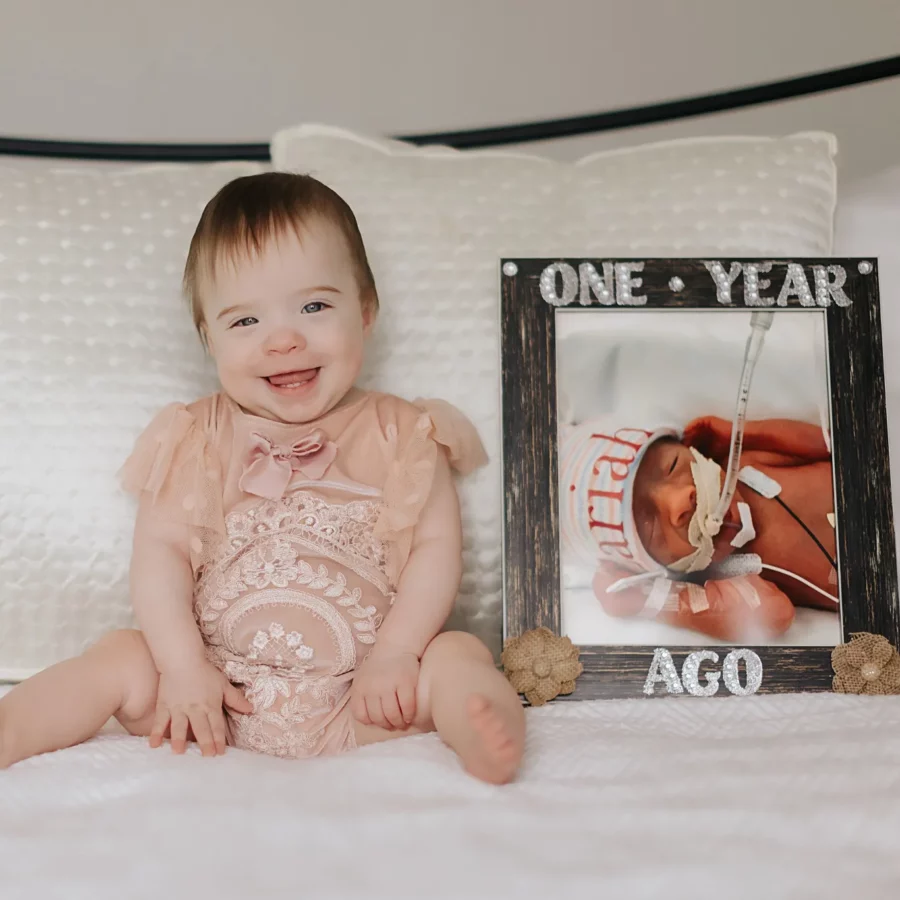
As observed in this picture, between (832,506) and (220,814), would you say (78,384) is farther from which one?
(832,506)

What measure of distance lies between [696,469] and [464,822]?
65 centimetres

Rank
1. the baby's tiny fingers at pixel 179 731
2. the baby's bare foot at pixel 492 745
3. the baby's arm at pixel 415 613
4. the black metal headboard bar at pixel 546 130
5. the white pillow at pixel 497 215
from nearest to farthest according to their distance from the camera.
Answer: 1. the baby's bare foot at pixel 492 745
2. the baby's tiny fingers at pixel 179 731
3. the baby's arm at pixel 415 613
4. the white pillow at pixel 497 215
5. the black metal headboard bar at pixel 546 130

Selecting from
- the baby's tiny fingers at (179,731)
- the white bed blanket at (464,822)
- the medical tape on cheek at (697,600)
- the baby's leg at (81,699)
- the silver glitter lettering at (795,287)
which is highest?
the silver glitter lettering at (795,287)

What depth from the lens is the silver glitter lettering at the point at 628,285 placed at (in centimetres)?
126

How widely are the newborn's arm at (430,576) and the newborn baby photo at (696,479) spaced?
5.7 inches

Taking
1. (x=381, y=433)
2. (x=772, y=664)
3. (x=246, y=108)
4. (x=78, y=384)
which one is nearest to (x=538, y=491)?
(x=381, y=433)

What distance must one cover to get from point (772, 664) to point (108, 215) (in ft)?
3.37

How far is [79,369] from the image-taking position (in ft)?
4.22

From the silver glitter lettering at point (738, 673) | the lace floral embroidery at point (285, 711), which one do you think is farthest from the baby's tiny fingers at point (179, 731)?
the silver glitter lettering at point (738, 673)

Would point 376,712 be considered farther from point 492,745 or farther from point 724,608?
point 724,608

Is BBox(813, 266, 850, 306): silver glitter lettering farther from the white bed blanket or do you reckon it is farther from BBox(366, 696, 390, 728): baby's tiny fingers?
BBox(366, 696, 390, 728): baby's tiny fingers

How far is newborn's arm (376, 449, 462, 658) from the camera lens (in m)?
1.05

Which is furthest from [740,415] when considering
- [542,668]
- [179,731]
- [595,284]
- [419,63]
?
[419,63]

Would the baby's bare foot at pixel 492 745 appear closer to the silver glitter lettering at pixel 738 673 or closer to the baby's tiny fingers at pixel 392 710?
the baby's tiny fingers at pixel 392 710
